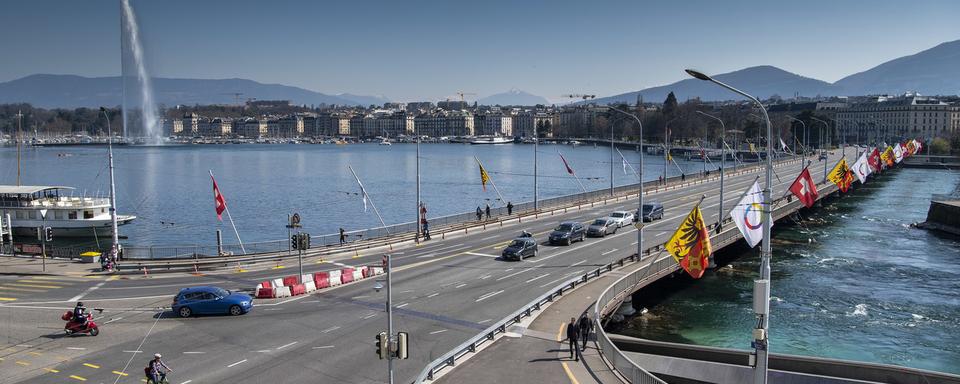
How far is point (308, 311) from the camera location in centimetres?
2938

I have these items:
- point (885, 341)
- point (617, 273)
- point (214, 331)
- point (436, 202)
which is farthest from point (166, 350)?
point (436, 202)

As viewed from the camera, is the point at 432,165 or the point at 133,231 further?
the point at 432,165

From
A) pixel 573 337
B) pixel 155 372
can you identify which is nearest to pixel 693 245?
pixel 573 337

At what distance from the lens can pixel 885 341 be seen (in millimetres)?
34344

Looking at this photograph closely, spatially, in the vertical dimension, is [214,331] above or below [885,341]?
above

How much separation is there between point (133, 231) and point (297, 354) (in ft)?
207

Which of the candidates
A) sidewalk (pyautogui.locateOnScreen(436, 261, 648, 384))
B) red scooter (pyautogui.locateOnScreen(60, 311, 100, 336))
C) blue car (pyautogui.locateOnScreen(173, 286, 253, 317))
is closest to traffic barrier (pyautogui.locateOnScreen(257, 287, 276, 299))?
blue car (pyautogui.locateOnScreen(173, 286, 253, 317))

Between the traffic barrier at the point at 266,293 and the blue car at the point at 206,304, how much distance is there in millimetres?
2893

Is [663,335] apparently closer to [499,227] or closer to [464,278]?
[464,278]

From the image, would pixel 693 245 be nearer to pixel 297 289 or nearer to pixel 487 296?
pixel 487 296

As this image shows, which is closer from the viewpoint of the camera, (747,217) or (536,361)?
(536,361)

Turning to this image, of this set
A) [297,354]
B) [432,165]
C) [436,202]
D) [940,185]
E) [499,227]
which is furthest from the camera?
[432,165]

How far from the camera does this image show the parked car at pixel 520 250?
134 feet

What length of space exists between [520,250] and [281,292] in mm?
14438
